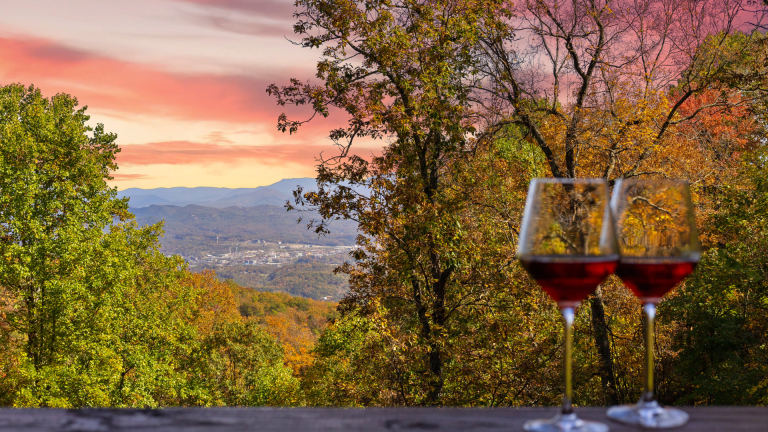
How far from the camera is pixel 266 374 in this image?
93.9ft

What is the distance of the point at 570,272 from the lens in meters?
0.83

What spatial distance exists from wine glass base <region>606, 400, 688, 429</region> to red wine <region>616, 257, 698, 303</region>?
0.63 feet

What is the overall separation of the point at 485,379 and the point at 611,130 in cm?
643

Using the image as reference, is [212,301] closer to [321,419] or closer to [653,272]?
[321,419]

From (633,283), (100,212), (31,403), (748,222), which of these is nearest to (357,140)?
(748,222)

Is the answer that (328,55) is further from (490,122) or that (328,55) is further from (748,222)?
(748,222)

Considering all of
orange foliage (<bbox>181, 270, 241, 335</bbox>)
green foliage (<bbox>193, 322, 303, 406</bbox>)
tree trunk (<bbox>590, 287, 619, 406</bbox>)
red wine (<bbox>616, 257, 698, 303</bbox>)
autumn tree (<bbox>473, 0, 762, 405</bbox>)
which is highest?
autumn tree (<bbox>473, 0, 762, 405</bbox>)

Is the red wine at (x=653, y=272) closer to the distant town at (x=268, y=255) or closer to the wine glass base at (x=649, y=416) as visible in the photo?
the wine glass base at (x=649, y=416)

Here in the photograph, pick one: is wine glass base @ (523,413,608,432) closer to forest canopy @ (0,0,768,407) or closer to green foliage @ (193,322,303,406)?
forest canopy @ (0,0,768,407)

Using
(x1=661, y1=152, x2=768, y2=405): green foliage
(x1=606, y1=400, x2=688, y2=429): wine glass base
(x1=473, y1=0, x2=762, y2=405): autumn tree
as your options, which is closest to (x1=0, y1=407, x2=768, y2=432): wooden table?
(x1=606, y1=400, x2=688, y2=429): wine glass base

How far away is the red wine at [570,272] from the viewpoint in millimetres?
822

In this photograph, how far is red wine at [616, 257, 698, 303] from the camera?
899 millimetres

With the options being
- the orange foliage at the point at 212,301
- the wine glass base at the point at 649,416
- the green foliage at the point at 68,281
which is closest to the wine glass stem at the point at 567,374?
the wine glass base at the point at 649,416

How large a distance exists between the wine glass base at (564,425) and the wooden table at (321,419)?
22 mm
